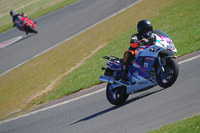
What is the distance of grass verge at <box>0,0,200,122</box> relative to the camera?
12.3m

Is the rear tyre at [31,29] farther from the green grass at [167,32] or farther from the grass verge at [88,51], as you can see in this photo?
the green grass at [167,32]

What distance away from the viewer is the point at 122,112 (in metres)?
7.82

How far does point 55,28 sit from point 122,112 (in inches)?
660

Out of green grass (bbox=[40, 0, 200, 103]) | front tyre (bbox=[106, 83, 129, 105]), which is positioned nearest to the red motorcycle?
green grass (bbox=[40, 0, 200, 103])

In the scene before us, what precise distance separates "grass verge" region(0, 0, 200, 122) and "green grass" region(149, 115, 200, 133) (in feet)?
18.6

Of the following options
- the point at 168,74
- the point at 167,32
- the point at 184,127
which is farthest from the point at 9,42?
the point at 184,127

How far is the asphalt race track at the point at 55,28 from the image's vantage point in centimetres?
2036

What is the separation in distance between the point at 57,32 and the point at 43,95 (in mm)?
10830

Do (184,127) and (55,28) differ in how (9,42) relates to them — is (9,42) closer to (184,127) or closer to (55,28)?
(55,28)

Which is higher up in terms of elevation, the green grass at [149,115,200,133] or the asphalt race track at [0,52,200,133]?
the green grass at [149,115,200,133]

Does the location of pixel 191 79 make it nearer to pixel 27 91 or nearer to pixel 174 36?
pixel 174 36

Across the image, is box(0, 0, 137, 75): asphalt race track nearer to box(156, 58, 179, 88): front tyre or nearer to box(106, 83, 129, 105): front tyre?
box(106, 83, 129, 105): front tyre

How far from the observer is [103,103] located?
9.17 m

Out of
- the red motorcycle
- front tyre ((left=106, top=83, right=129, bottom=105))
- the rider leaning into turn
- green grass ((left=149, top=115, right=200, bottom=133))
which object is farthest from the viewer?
the red motorcycle
